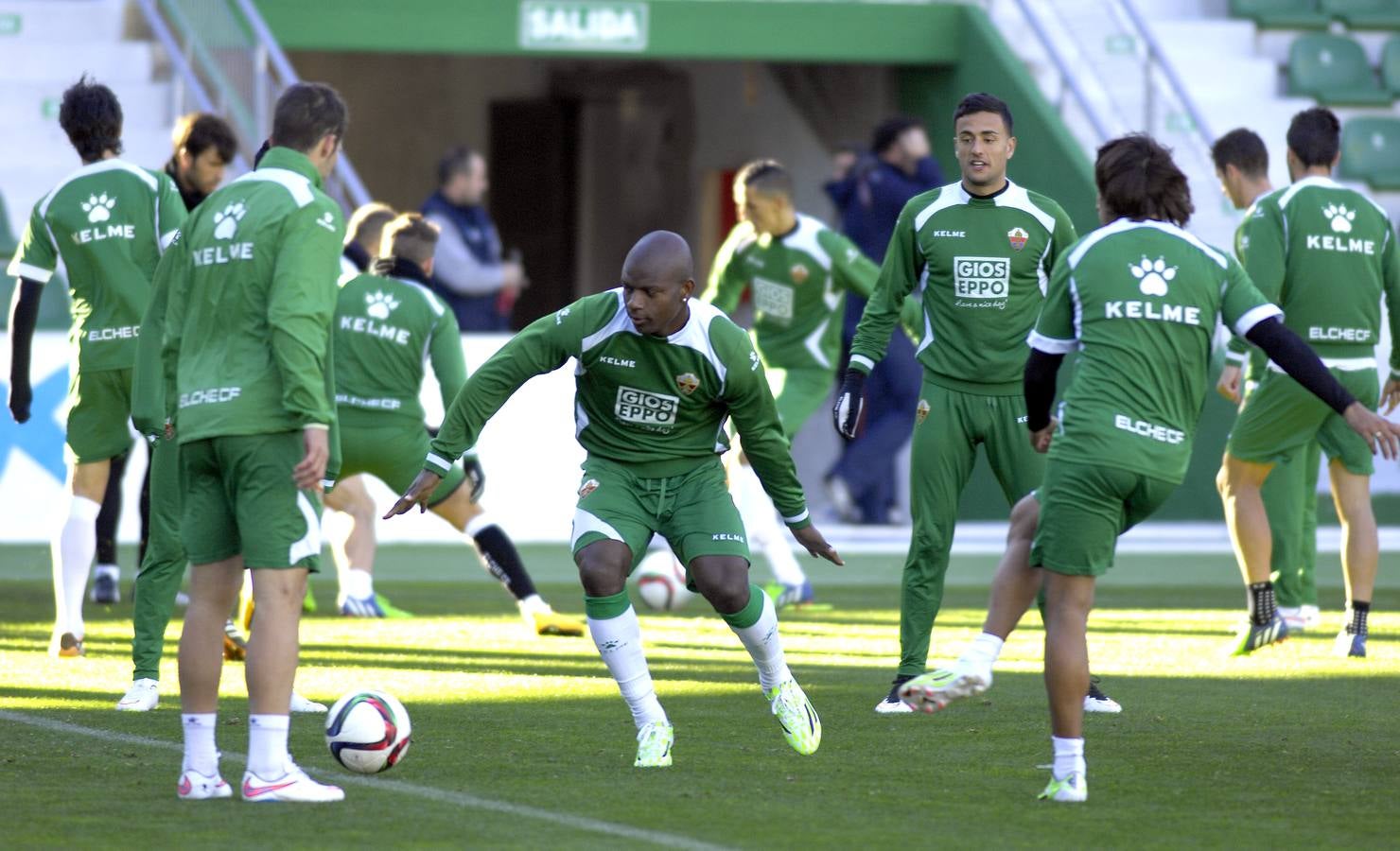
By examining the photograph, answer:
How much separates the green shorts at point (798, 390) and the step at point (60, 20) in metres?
9.87

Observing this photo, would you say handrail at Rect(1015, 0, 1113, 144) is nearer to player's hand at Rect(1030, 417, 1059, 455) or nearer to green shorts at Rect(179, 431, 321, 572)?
player's hand at Rect(1030, 417, 1059, 455)

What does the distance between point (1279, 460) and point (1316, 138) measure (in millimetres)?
1504

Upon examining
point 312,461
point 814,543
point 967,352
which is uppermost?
point 967,352

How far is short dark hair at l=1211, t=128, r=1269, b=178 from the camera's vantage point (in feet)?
34.3

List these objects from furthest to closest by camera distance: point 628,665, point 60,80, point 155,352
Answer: point 60,80 < point 628,665 < point 155,352

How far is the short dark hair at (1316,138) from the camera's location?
9984mm

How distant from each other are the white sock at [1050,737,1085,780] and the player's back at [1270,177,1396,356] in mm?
4456

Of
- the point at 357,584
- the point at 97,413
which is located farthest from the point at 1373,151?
the point at 97,413

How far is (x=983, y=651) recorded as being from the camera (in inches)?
251

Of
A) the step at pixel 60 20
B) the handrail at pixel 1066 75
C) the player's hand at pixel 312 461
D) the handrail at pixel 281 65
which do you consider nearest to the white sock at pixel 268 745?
the player's hand at pixel 312 461

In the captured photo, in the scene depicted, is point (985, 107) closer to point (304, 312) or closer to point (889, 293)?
point (889, 293)

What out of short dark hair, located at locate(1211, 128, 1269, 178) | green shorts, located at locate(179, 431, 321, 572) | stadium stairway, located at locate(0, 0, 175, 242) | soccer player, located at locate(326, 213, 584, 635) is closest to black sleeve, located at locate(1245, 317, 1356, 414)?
green shorts, located at locate(179, 431, 321, 572)

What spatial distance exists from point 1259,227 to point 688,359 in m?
4.11

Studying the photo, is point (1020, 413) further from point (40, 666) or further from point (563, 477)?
point (563, 477)
